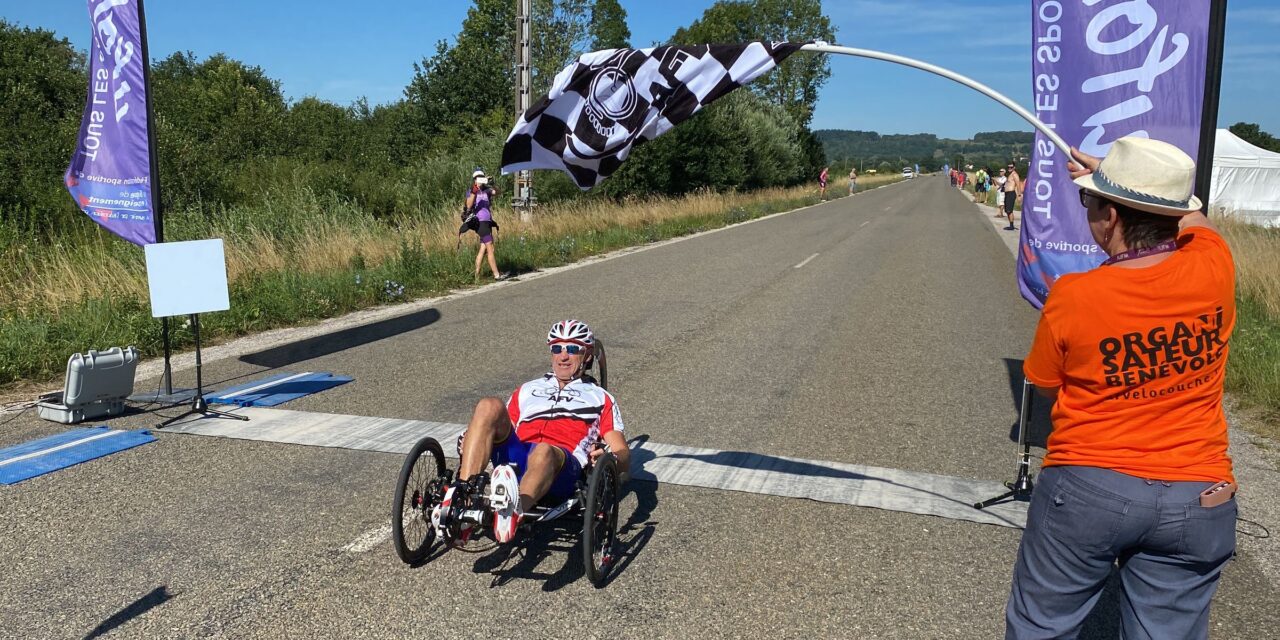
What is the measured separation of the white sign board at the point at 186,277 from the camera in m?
6.35

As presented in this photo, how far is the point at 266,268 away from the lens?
12.5 meters

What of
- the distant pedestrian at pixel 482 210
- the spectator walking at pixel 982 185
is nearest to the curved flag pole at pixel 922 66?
the distant pedestrian at pixel 482 210

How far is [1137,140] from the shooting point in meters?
2.46

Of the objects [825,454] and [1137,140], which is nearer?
[1137,140]

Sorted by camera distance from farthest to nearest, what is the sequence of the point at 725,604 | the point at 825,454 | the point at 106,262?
the point at 106,262 < the point at 825,454 < the point at 725,604

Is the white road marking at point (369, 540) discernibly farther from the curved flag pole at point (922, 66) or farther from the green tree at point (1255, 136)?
the green tree at point (1255, 136)

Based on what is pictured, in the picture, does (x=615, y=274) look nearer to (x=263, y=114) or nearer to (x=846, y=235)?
(x=846, y=235)

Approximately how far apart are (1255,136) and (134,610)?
101m

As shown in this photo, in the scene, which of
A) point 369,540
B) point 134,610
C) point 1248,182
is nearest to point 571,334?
point 369,540

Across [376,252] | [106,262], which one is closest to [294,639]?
[106,262]

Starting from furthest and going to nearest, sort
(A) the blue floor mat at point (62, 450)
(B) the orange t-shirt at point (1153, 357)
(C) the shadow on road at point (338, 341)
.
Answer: (C) the shadow on road at point (338, 341) → (A) the blue floor mat at point (62, 450) → (B) the orange t-shirt at point (1153, 357)

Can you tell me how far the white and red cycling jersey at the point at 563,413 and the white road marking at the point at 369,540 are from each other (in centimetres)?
80

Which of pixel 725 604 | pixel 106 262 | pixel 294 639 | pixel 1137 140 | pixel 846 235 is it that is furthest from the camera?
pixel 846 235

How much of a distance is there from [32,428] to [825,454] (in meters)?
Answer: 5.36
